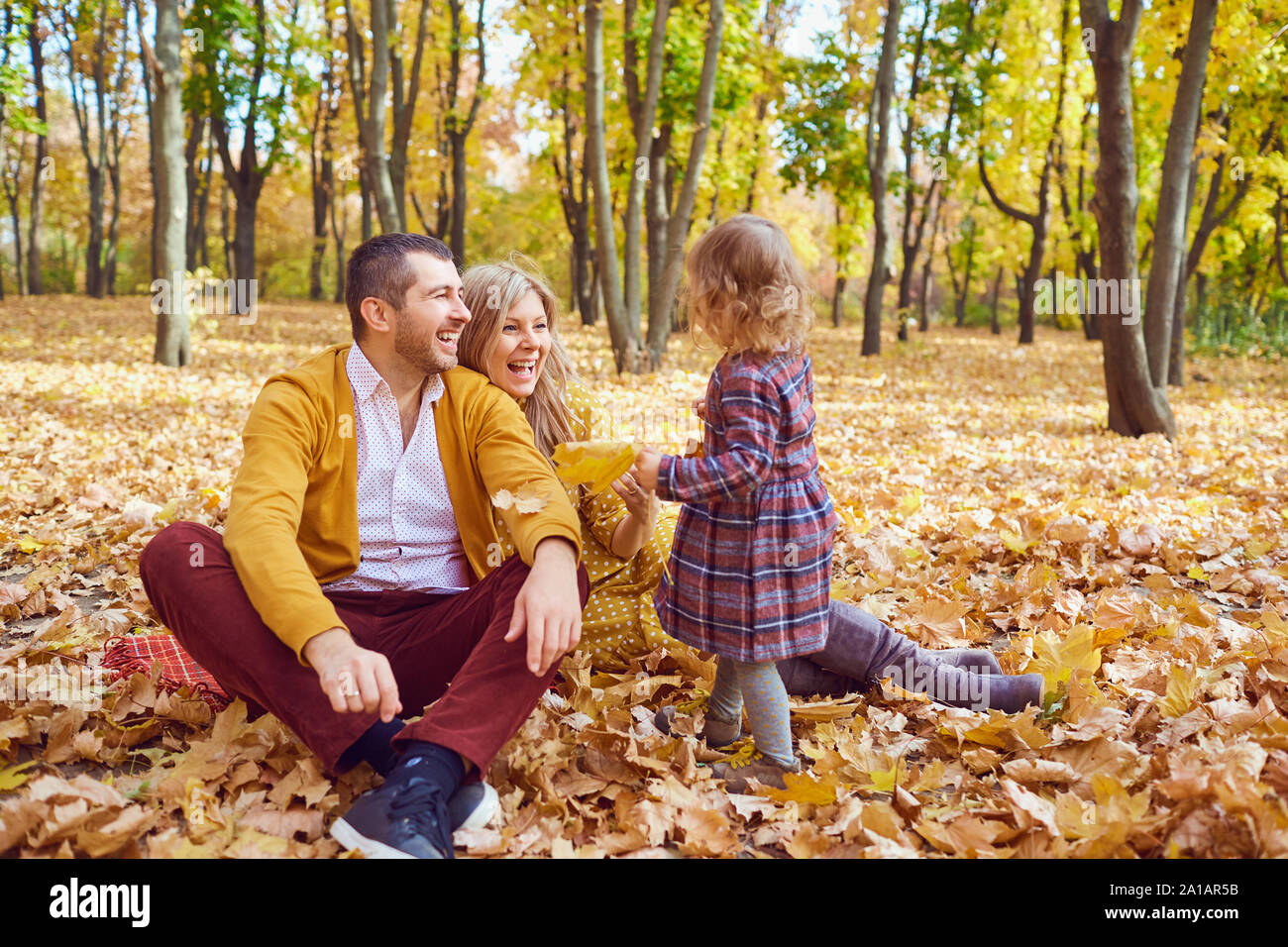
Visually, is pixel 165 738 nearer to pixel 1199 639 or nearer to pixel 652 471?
pixel 652 471

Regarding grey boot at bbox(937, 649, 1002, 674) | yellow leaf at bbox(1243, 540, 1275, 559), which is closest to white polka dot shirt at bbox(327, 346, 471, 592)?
grey boot at bbox(937, 649, 1002, 674)

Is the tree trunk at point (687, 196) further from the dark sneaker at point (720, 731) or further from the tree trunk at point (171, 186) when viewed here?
the dark sneaker at point (720, 731)

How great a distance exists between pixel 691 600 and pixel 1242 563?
3.16 m

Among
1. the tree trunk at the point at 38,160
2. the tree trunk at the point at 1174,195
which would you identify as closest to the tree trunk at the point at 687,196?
the tree trunk at the point at 1174,195

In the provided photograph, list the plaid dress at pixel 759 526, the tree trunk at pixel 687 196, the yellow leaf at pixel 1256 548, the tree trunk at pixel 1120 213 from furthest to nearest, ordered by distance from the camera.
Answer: the tree trunk at pixel 687 196
the tree trunk at pixel 1120 213
the yellow leaf at pixel 1256 548
the plaid dress at pixel 759 526

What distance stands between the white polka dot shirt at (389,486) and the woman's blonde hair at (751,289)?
0.86 meters

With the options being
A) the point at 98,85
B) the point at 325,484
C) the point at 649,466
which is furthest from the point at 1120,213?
the point at 98,85

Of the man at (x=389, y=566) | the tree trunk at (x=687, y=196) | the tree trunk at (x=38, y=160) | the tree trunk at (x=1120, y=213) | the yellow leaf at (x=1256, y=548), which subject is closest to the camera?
Result: the man at (x=389, y=566)

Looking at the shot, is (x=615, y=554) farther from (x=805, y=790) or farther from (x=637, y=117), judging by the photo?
(x=637, y=117)

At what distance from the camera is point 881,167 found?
1506 cm

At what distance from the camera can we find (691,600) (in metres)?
2.40

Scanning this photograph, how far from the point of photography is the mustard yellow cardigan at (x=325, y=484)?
2.14m

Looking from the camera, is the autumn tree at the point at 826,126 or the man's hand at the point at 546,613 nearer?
the man's hand at the point at 546,613
